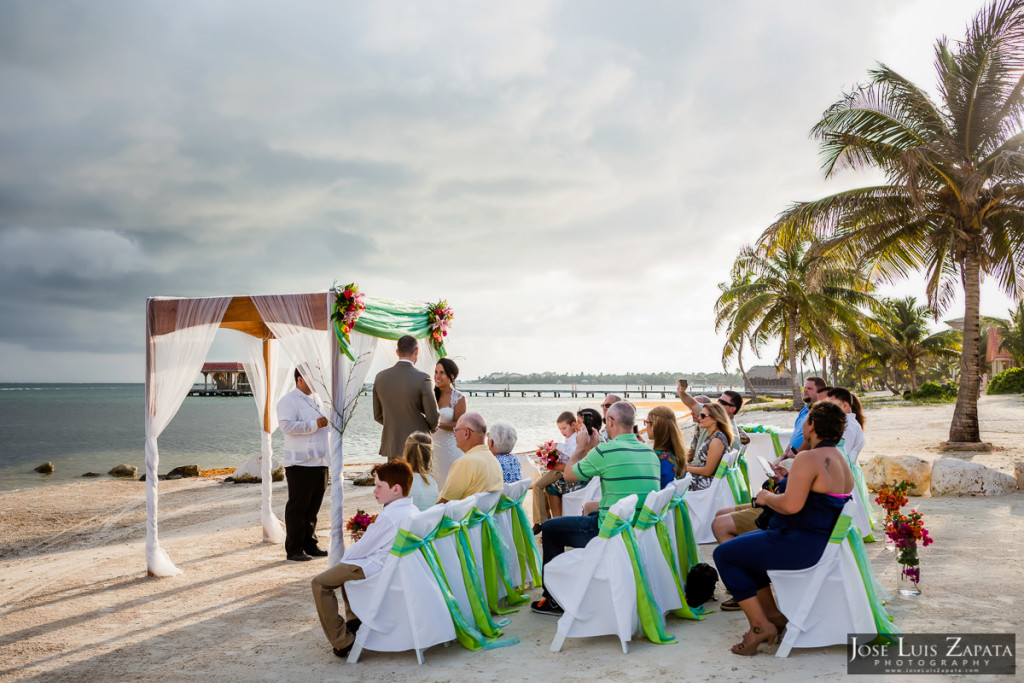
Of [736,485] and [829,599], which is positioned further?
[736,485]

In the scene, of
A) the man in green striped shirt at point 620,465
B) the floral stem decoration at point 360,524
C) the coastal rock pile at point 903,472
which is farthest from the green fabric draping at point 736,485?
the coastal rock pile at point 903,472

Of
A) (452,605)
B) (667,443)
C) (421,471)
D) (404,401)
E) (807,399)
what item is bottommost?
(452,605)

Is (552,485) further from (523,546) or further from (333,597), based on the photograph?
(333,597)

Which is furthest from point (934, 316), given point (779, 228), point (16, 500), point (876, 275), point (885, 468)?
point (16, 500)

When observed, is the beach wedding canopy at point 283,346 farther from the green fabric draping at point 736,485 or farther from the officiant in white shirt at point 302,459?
the green fabric draping at point 736,485

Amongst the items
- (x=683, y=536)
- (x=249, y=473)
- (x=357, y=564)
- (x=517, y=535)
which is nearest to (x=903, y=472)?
(x=683, y=536)

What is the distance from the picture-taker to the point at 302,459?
7.04 metres

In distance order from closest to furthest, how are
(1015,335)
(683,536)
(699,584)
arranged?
(699,584) → (683,536) → (1015,335)

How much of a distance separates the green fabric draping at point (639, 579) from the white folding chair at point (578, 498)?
7.53ft

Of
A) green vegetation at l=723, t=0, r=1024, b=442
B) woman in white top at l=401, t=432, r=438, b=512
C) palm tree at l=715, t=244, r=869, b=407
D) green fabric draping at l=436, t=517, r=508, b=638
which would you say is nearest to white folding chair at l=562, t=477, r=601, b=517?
woman in white top at l=401, t=432, r=438, b=512

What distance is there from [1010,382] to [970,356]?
28527mm

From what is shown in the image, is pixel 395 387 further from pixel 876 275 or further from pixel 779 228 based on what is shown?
pixel 876 275

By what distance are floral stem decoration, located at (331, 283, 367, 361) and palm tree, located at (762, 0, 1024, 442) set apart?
10.8 m

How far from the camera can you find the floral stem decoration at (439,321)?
8539mm
